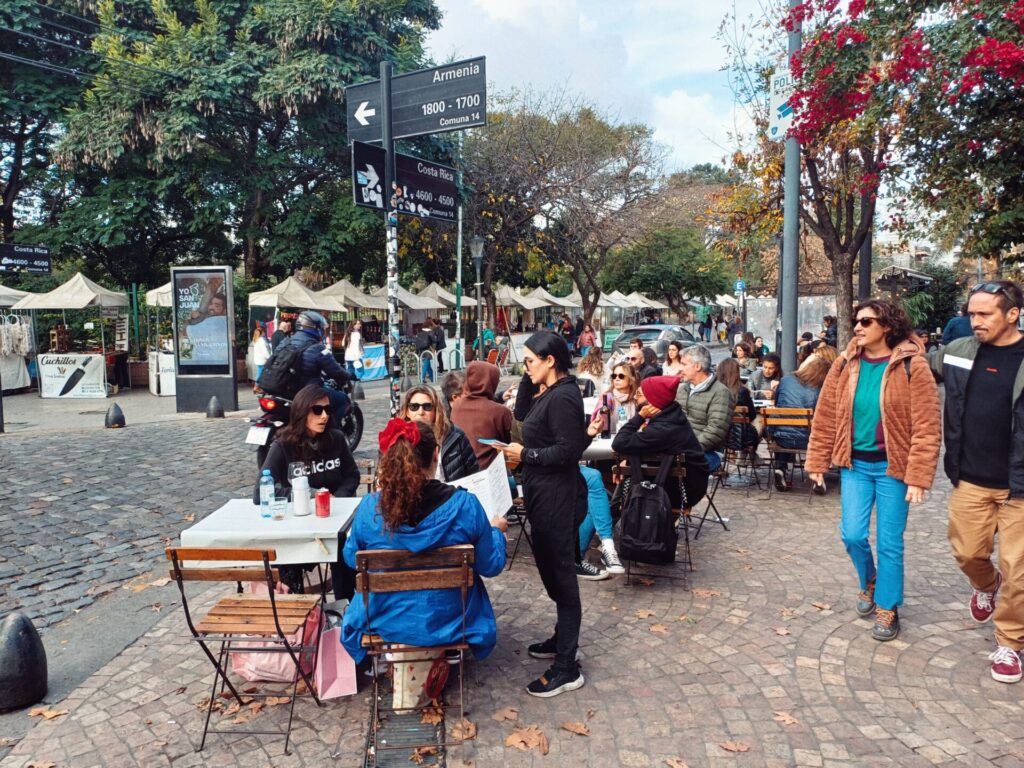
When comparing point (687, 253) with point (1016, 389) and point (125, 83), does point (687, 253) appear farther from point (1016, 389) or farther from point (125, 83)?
point (1016, 389)

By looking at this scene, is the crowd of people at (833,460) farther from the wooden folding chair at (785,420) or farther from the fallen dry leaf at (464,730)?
the wooden folding chair at (785,420)

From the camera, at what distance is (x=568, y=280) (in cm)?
4291

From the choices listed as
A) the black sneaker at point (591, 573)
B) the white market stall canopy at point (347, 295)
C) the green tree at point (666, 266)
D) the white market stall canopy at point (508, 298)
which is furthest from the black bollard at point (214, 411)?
the green tree at point (666, 266)

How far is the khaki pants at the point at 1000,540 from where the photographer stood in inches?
143

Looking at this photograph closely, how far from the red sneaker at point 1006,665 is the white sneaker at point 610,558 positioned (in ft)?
7.28

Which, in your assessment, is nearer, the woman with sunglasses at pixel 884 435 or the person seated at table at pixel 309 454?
the woman with sunglasses at pixel 884 435

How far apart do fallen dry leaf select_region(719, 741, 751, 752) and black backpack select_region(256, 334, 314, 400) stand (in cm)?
513

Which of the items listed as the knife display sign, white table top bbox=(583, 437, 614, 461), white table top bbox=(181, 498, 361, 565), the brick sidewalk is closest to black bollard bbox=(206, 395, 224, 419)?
the knife display sign

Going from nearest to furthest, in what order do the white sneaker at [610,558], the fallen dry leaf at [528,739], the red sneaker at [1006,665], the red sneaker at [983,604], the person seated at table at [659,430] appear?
1. the fallen dry leaf at [528,739]
2. the red sneaker at [1006,665]
3. the red sneaker at [983,604]
4. the person seated at table at [659,430]
5. the white sneaker at [610,558]

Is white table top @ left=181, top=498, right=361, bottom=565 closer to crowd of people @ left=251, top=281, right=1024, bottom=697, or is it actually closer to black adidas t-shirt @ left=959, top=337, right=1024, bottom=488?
crowd of people @ left=251, top=281, right=1024, bottom=697

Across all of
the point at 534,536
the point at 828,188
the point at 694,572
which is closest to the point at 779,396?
the point at 694,572

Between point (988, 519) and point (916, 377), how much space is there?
79 centimetres

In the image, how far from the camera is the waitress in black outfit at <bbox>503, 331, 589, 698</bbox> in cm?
358

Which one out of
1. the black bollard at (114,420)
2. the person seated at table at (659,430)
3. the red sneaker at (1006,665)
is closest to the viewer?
the red sneaker at (1006,665)
